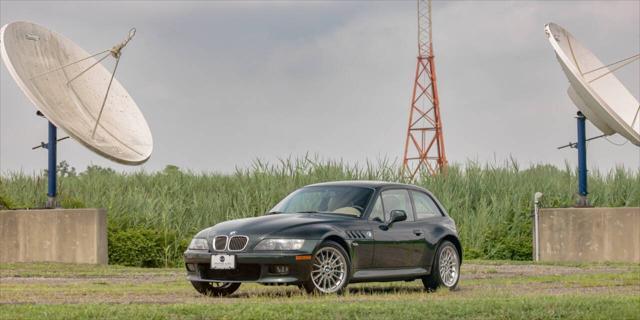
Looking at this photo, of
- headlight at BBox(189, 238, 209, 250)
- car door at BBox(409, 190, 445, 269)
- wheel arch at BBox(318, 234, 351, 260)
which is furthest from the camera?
car door at BBox(409, 190, 445, 269)

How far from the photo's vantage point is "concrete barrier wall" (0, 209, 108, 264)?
2741 cm

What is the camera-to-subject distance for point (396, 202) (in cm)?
1755

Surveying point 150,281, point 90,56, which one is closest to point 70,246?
point 90,56

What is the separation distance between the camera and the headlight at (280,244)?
15297 millimetres

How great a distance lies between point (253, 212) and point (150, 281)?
13.8 metres

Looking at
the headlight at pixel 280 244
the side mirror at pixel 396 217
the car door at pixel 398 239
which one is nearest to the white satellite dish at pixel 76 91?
the car door at pixel 398 239

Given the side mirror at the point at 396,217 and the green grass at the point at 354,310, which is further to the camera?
the side mirror at the point at 396,217

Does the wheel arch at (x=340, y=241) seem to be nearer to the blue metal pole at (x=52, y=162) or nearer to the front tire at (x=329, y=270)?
the front tire at (x=329, y=270)

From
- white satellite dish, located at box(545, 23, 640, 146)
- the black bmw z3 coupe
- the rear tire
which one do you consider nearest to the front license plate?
the black bmw z3 coupe

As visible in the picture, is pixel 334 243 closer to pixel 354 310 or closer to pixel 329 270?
pixel 329 270

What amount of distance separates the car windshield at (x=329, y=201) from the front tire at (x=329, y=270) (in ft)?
3.53

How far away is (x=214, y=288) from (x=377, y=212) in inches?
106

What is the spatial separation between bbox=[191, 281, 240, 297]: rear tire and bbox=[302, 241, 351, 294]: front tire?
1.45 metres

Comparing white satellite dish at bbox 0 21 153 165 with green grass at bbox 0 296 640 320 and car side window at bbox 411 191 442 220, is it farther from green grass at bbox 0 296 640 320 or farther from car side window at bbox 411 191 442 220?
green grass at bbox 0 296 640 320
